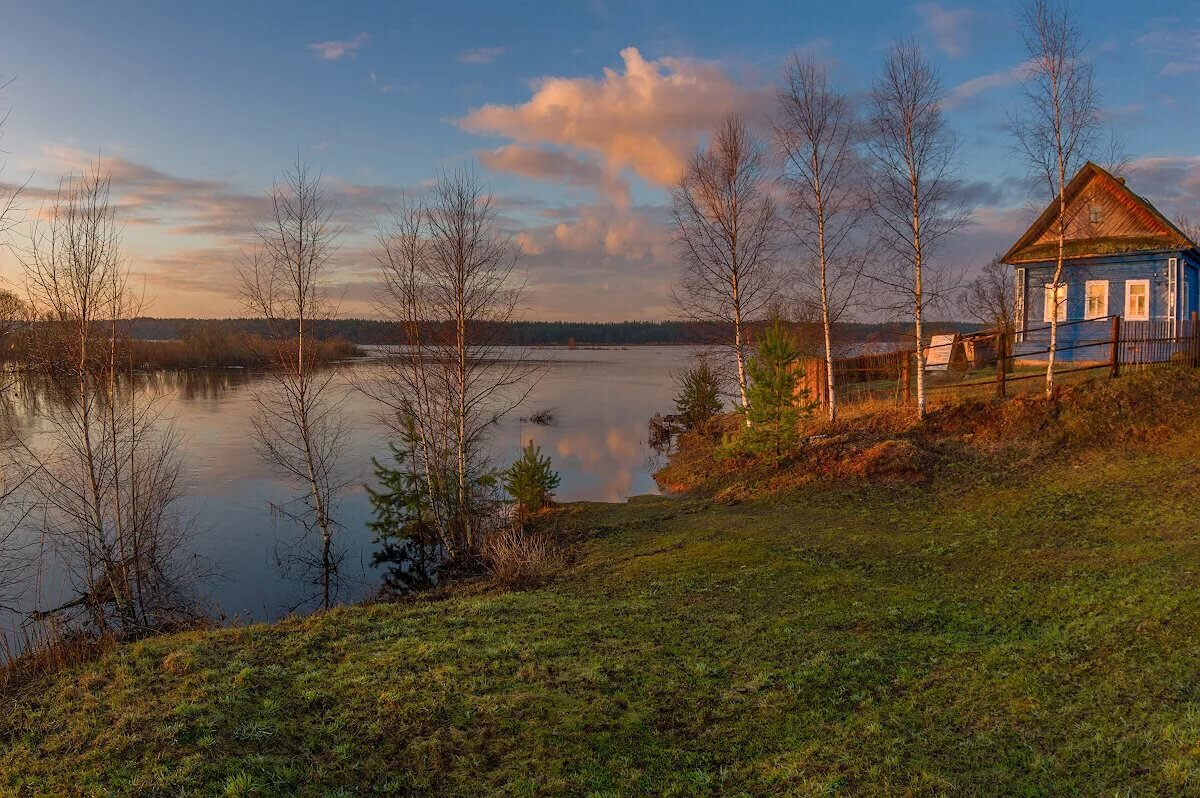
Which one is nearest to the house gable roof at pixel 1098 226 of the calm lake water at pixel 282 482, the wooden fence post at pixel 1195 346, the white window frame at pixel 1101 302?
the white window frame at pixel 1101 302

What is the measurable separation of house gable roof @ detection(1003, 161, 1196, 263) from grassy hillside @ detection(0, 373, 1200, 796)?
1394cm

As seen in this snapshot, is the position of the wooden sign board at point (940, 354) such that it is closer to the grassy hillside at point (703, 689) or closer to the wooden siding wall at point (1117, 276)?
the wooden siding wall at point (1117, 276)

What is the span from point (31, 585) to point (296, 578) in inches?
192

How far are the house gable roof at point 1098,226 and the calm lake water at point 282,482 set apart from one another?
12.1m

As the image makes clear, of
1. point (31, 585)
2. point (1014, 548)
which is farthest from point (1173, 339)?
point (31, 585)

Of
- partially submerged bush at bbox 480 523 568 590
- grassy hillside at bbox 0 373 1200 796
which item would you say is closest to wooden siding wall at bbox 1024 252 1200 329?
grassy hillside at bbox 0 373 1200 796

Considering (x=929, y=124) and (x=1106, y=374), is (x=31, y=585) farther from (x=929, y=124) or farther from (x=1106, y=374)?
(x=1106, y=374)

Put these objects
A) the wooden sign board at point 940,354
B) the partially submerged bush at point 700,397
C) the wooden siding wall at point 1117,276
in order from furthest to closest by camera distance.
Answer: the partially submerged bush at point 700,397
the wooden sign board at point 940,354
the wooden siding wall at point 1117,276

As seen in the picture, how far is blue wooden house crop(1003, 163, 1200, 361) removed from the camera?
65.6 feet

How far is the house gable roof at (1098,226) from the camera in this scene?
66.4 feet

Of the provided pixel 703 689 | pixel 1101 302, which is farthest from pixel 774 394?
pixel 1101 302

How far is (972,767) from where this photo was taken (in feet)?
14.4

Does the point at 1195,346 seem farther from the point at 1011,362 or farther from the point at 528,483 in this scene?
the point at 528,483

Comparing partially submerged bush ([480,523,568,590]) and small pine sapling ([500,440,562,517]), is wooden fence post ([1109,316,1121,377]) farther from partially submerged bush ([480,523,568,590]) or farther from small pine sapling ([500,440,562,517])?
partially submerged bush ([480,523,568,590])
